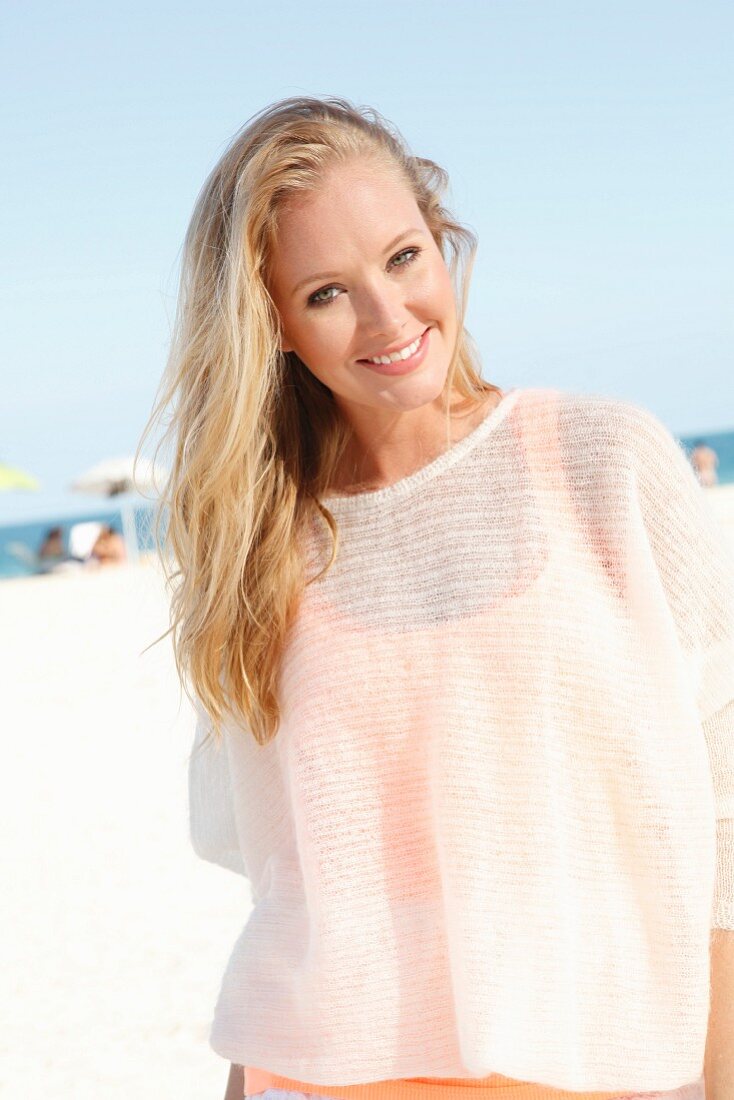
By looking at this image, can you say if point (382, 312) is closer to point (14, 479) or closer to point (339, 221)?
point (339, 221)

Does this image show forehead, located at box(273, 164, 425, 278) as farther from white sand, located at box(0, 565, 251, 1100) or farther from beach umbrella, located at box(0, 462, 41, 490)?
beach umbrella, located at box(0, 462, 41, 490)

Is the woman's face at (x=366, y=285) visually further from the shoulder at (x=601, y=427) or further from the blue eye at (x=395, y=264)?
the shoulder at (x=601, y=427)

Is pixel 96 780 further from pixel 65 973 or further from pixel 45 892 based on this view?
pixel 65 973

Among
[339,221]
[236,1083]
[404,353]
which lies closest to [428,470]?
[404,353]

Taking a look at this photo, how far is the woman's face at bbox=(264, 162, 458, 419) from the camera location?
85.3 inches

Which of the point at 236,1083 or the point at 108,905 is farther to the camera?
the point at 108,905

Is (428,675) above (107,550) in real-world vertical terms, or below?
below

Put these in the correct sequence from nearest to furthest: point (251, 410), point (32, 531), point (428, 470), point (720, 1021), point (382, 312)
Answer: point (720, 1021)
point (382, 312)
point (428, 470)
point (251, 410)
point (32, 531)

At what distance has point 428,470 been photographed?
2260mm

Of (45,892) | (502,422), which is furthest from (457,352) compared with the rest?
(45,892)

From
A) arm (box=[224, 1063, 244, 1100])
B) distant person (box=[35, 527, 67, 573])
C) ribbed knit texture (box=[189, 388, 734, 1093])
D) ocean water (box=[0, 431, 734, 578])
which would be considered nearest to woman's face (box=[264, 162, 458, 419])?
ribbed knit texture (box=[189, 388, 734, 1093])

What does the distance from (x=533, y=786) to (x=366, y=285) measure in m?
0.84

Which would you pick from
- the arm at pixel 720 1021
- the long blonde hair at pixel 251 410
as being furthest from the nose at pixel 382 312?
the arm at pixel 720 1021

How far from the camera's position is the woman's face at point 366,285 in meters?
2.17
